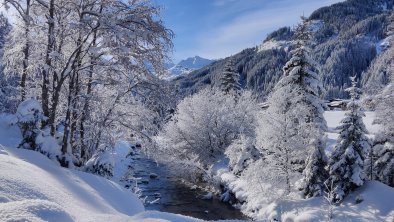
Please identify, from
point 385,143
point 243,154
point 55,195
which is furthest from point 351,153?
point 55,195

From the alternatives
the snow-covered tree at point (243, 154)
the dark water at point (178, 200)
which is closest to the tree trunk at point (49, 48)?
the dark water at point (178, 200)

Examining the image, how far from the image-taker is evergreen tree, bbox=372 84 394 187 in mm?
20078

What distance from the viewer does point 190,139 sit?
135 feet

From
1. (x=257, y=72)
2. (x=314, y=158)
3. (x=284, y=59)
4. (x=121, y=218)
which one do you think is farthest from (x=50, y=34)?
(x=284, y=59)

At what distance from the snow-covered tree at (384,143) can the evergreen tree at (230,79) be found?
25.1 metres

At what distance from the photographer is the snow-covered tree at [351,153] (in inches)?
901

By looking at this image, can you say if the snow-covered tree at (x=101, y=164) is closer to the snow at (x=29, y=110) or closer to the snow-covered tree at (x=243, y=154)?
the snow at (x=29, y=110)

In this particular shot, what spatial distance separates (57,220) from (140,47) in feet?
23.8

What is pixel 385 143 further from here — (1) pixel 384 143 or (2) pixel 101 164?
(2) pixel 101 164

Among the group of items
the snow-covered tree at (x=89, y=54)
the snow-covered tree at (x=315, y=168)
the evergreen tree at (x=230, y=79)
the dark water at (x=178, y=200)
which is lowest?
the dark water at (x=178, y=200)

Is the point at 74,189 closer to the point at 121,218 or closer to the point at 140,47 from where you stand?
the point at 121,218

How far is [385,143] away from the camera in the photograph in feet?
77.4

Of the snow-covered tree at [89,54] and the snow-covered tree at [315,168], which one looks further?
the snow-covered tree at [315,168]

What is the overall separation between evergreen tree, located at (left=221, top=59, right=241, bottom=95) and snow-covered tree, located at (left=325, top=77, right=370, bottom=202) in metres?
25.4
